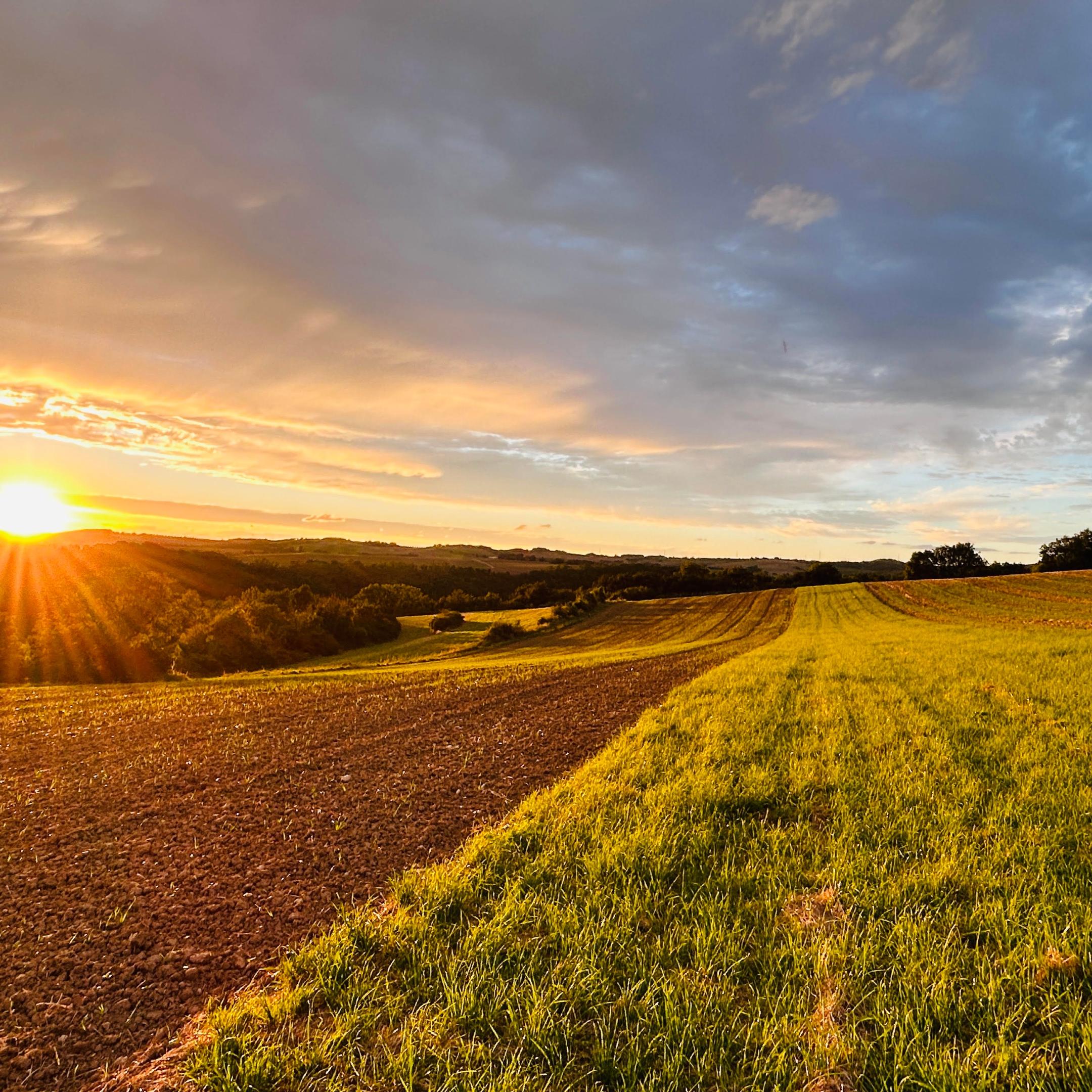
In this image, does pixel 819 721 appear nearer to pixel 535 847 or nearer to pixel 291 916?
pixel 535 847

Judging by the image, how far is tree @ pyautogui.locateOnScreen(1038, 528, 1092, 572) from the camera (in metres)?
90.0

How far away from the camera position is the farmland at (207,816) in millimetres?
4574

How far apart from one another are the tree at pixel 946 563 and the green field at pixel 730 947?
368ft

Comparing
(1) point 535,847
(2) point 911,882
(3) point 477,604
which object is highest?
(2) point 911,882

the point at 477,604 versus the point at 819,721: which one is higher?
the point at 819,721

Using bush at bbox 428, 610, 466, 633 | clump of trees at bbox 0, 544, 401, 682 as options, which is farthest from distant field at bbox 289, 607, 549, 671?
clump of trees at bbox 0, 544, 401, 682

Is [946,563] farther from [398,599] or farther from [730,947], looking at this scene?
[730,947]

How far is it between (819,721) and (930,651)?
13843 mm

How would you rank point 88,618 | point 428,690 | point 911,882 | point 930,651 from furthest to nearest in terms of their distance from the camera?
point 88,618, point 930,651, point 428,690, point 911,882

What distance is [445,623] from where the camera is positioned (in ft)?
225

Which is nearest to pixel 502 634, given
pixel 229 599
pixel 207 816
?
pixel 229 599

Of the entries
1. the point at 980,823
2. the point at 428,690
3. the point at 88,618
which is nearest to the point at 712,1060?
the point at 980,823

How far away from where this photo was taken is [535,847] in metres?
6.27

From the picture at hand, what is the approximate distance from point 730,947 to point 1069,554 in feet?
393
